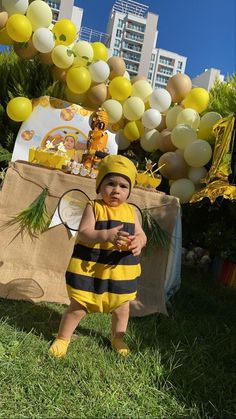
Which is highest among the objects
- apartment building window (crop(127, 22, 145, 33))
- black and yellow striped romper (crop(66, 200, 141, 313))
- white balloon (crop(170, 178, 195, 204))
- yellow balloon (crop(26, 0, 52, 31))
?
apartment building window (crop(127, 22, 145, 33))

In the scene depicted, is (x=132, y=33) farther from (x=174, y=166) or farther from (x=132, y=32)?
(x=174, y=166)

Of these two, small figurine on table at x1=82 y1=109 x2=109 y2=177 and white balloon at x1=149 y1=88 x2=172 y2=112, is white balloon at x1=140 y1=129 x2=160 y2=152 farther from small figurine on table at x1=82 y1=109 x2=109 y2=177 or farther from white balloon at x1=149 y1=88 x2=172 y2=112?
small figurine on table at x1=82 y1=109 x2=109 y2=177

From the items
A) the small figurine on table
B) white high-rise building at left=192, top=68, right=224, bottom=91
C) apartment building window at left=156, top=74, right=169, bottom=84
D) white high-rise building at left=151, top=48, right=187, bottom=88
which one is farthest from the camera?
apartment building window at left=156, top=74, right=169, bottom=84

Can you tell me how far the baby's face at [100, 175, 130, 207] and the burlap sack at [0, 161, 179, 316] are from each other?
32.1 inches

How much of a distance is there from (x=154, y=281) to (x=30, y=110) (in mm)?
2163

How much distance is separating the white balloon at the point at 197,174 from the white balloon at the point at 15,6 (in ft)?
7.56

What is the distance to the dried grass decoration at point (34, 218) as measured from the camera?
2.68 meters

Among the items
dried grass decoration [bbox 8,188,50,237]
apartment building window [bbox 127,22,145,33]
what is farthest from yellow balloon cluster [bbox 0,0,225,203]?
apartment building window [bbox 127,22,145,33]

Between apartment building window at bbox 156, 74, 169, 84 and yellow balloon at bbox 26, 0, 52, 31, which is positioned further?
apartment building window at bbox 156, 74, 169, 84

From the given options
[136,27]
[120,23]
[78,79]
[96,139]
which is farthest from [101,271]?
[120,23]

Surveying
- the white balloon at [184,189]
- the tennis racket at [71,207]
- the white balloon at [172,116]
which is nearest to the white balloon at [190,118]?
the white balloon at [172,116]

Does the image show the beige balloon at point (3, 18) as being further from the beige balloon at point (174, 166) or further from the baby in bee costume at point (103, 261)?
the baby in bee costume at point (103, 261)

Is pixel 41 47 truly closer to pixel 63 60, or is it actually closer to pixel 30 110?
pixel 63 60

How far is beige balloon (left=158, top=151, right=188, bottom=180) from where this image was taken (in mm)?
4090
